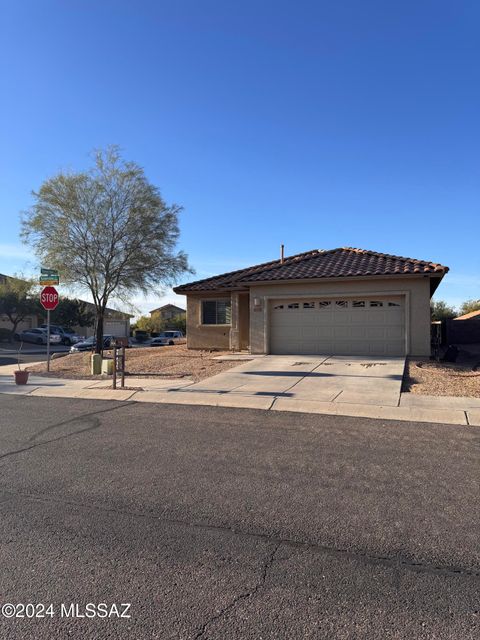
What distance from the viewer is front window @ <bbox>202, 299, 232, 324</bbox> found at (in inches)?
897

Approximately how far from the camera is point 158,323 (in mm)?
57438

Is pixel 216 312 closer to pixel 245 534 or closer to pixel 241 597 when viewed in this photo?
pixel 245 534

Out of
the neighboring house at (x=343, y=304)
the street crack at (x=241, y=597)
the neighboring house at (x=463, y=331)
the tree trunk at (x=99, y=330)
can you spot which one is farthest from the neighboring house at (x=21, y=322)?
the street crack at (x=241, y=597)

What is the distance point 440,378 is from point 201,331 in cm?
1272

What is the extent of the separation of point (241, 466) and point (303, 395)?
4875 mm

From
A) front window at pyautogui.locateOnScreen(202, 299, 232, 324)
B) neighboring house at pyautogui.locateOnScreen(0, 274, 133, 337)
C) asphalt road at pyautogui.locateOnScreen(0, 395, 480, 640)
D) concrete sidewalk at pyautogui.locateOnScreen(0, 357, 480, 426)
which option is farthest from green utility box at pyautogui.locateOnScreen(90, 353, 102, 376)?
asphalt road at pyautogui.locateOnScreen(0, 395, 480, 640)

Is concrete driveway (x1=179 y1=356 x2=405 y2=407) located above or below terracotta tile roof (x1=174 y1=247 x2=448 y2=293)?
below

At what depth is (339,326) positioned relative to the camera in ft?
61.3

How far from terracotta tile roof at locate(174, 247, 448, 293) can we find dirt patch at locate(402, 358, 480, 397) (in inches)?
132

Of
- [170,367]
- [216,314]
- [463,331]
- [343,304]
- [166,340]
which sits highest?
[343,304]

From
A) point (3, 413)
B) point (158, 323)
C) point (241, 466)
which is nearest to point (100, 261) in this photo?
point (3, 413)

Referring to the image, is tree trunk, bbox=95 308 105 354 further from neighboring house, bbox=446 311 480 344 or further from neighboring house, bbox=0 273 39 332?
neighboring house, bbox=0 273 39 332

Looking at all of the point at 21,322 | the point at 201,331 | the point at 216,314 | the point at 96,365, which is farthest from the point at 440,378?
the point at 21,322

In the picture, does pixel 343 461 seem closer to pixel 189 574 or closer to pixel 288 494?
pixel 288 494
